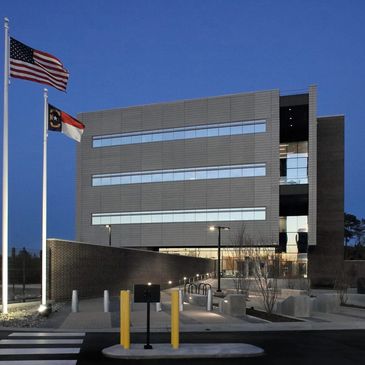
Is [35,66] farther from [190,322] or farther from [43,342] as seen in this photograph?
[43,342]

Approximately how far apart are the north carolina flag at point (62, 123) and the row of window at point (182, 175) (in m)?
53.1

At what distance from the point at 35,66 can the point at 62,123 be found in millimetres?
2472

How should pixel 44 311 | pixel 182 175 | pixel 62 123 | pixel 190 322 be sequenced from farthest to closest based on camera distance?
pixel 182 175 → pixel 62 123 → pixel 44 311 → pixel 190 322

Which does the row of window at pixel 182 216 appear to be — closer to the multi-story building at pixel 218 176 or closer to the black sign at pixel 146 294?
the multi-story building at pixel 218 176

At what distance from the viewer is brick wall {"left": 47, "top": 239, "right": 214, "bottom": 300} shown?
24094mm

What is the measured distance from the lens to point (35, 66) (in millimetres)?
19469

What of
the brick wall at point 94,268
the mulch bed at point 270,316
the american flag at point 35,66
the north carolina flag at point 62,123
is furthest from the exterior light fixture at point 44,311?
the american flag at point 35,66

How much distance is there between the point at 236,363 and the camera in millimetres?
10469

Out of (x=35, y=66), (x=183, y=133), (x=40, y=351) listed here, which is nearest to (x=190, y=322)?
(x=40, y=351)

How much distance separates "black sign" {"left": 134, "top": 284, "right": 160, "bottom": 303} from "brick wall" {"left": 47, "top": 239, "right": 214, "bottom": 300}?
13062mm

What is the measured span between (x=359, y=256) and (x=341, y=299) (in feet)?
224

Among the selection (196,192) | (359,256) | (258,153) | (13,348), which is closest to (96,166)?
(196,192)

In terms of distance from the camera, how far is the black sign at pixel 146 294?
11359 millimetres

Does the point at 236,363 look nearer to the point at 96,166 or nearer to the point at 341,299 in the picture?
the point at 341,299
